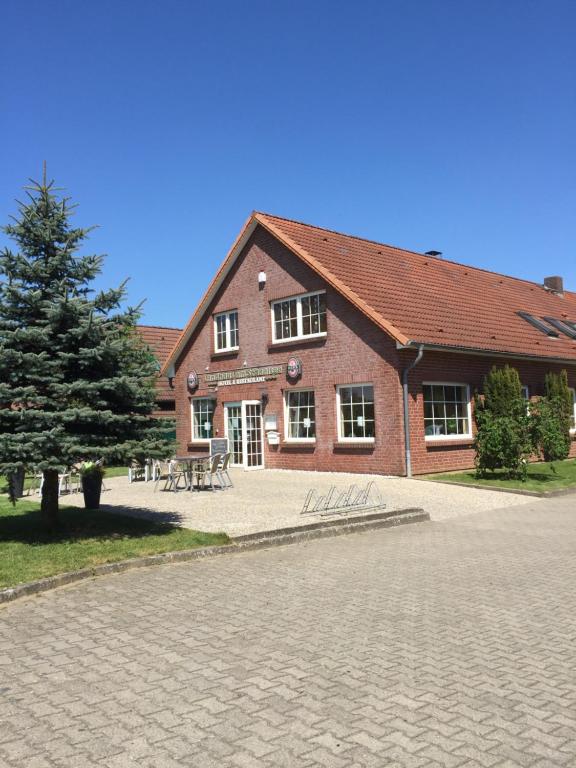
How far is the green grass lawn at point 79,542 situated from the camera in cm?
773

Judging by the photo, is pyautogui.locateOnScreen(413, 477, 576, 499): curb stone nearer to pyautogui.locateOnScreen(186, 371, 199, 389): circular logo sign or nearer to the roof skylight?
pyautogui.locateOnScreen(186, 371, 199, 389): circular logo sign

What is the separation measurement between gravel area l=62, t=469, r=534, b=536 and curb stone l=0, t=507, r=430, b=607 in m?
0.35

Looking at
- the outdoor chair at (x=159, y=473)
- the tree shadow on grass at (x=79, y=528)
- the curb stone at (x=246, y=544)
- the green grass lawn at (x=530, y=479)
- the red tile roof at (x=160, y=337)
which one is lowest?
the curb stone at (x=246, y=544)

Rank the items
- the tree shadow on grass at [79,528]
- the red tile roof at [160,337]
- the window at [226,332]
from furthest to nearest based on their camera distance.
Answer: the red tile roof at [160,337]
the window at [226,332]
the tree shadow on grass at [79,528]

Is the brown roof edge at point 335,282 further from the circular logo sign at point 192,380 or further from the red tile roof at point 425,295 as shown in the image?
the circular logo sign at point 192,380

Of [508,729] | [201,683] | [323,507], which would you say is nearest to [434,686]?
[508,729]

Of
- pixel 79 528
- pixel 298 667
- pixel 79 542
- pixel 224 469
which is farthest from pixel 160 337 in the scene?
pixel 298 667

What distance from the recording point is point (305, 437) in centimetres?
2030

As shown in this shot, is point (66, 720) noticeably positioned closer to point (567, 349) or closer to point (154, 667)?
point (154, 667)

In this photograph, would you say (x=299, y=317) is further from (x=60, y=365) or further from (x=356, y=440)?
(x=60, y=365)

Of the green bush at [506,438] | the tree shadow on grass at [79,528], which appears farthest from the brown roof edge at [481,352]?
the tree shadow on grass at [79,528]

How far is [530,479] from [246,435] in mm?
9084

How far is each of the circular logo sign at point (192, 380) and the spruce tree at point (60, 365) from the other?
1468 centimetres

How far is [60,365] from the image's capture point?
30.2 ft
